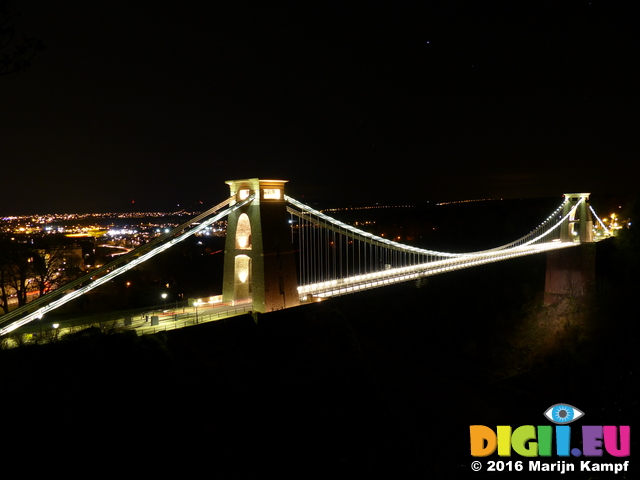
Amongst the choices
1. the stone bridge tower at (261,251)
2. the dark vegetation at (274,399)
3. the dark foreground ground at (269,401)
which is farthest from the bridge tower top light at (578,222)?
the stone bridge tower at (261,251)

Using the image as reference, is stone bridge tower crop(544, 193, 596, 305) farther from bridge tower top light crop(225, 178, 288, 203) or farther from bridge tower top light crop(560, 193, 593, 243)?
bridge tower top light crop(225, 178, 288, 203)

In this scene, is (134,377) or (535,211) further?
(535,211)

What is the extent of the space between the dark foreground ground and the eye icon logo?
0.36m

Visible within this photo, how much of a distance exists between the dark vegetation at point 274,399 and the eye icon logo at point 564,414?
338mm

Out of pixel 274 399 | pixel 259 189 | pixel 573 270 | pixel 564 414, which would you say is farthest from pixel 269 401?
pixel 573 270

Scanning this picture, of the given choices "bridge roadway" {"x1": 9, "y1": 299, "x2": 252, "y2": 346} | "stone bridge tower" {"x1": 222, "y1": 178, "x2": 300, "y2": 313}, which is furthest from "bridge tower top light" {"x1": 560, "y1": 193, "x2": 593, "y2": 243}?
"bridge roadway" {"x1": 9, "y1": 299, "x2": 252, "y2": 346}

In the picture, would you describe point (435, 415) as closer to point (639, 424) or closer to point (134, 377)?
point (639, 424)

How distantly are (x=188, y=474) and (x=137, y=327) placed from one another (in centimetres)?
372

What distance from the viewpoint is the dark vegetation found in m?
8.28

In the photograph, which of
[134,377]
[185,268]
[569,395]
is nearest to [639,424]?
[569,395]

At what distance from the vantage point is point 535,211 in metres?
51.1

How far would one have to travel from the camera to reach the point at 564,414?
38.8 ft

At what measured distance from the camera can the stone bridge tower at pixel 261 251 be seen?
1325 centimetres

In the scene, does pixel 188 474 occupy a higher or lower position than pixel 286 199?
lower
